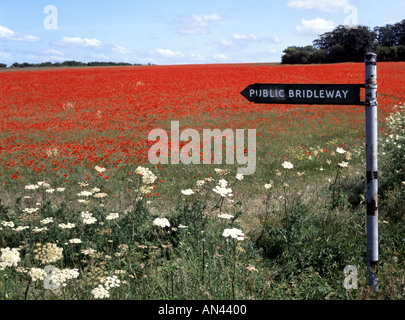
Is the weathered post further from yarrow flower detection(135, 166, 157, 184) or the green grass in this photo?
yarrow flower detection(135, 166, 157, 184)

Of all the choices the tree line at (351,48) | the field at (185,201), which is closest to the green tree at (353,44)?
the tree line at (351,48)

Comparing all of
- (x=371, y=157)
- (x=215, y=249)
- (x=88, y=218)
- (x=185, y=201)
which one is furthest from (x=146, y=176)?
(x=371, y=157)

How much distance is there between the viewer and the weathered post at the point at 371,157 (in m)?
3.74

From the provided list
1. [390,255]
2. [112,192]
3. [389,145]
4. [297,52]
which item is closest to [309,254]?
[390,255]

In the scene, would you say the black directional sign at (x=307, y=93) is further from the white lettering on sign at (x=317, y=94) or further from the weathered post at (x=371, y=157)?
the weathered post at (x=371, y=157)

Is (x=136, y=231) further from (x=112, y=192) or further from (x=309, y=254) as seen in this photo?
(x=112, y=192)

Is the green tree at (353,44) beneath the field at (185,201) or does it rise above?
above

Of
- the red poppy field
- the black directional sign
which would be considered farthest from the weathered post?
the red poppy field

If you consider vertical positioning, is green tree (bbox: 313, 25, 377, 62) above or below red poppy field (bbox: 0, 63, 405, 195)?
above

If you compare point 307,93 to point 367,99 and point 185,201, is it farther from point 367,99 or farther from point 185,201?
point 185,201

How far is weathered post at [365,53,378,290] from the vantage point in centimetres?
374

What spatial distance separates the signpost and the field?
12.2 inches

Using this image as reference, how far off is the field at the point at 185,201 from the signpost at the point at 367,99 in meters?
0.31
